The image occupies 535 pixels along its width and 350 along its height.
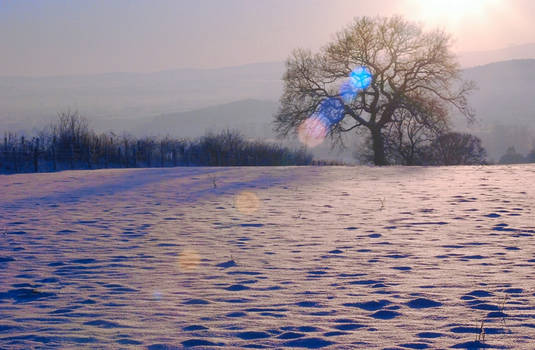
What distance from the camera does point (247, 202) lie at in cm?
1345

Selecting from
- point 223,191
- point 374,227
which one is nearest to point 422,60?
point 223,191

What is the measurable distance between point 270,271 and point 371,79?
28366 millimetres

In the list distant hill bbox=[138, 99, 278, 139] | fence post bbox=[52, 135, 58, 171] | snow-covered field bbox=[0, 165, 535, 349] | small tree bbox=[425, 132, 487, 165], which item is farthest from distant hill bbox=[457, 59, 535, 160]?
snow-covered field bbox=[0, 165, 535, 349]

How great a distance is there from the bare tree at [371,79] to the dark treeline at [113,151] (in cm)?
663

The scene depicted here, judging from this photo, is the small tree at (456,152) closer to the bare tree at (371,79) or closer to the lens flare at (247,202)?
the bare tree at (371,79)

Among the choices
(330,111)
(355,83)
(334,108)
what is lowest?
(330,111)

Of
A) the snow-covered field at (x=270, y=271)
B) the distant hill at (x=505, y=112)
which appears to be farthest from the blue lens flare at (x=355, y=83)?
the distant hill at (x=505, y=112)

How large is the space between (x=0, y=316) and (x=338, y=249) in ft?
14.6

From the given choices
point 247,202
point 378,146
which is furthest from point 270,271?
point 378,146

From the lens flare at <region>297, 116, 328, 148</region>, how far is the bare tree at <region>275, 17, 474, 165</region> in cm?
24

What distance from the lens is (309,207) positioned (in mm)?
12469

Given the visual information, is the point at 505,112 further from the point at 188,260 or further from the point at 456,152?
the point at 188,260

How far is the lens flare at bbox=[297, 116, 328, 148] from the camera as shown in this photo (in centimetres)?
3372

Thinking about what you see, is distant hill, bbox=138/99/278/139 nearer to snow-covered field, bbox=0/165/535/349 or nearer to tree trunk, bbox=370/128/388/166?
tree trunk, bbox=370/128/388/166
